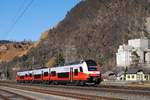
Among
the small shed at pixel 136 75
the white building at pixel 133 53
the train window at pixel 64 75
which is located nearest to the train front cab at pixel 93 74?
the train window at pixel 64 75

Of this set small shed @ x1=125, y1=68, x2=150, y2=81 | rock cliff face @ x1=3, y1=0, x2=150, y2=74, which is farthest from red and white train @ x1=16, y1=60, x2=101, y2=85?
rock cliff face @ x1=3, y1=0, x2=150, y2=74

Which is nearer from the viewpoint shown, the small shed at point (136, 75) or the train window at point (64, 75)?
the train window at point (64, 75)

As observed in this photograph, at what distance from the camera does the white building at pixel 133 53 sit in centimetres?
15505

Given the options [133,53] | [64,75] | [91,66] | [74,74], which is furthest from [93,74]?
[133,53]

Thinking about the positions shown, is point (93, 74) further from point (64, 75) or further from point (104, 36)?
point (104, 36)

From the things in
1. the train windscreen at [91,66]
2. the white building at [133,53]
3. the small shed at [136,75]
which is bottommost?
the small shed at [136,75]

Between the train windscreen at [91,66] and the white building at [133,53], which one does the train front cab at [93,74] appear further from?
the white building at [133,53]

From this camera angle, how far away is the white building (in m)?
155

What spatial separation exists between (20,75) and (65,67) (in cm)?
4421

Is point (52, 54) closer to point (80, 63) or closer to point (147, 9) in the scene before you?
point (147, 9)

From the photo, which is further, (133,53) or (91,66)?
(133,53)

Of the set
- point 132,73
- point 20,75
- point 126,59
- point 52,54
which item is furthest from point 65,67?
point 52,54

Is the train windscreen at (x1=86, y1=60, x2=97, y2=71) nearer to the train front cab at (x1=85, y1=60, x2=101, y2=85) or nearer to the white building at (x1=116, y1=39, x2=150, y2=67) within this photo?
the train front cab at (x1=85, y1=60, x2=101, y2=85)

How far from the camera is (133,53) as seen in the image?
514ft
